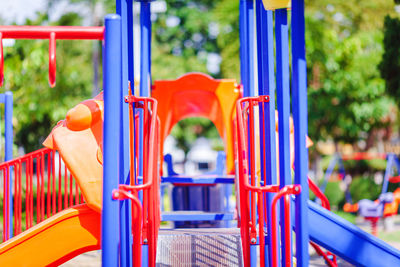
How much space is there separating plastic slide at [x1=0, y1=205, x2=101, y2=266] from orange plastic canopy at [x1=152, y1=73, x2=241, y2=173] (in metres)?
2.07

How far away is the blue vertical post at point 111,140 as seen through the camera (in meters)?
2.36

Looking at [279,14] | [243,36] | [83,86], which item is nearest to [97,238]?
[279,14]

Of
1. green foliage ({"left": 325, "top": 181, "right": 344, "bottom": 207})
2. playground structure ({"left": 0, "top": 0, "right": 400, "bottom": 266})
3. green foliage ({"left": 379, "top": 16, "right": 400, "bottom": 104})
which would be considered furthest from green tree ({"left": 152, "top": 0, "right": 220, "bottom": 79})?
playground structure ({"left": 0, "top": 0, "right": 400, "bottom": 266})

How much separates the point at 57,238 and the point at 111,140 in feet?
5.33

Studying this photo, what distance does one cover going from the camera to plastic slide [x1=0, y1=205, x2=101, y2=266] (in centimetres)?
364

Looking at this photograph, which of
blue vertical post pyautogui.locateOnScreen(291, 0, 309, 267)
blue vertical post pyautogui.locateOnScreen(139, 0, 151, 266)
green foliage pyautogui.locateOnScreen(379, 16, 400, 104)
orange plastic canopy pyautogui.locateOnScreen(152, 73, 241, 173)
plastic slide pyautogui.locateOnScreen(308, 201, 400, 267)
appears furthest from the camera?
green foliage pyautogui.locateOnScreen(379, 16, 400, 104)

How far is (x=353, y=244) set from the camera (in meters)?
3.43

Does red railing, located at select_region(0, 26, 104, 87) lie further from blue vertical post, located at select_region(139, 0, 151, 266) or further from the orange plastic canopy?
the orange plastic canopy

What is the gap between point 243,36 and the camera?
5098 mm

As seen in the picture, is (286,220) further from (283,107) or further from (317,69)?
(317,69)

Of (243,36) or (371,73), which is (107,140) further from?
(371,73)

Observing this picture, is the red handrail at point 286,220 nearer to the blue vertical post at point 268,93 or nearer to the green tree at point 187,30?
the blue vertical post at point 268,93

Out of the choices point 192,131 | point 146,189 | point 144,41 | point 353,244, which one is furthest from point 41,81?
point 353,244

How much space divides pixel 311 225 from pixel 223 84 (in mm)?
2704
